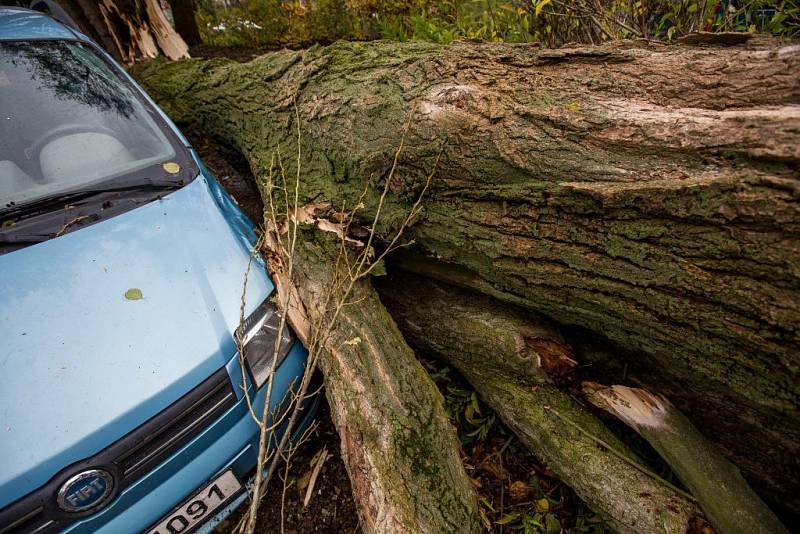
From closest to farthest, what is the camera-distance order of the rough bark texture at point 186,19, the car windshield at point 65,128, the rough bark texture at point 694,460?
the rough bark texture at point 694,460, the car windshield at point 65,128, the rough bark texture at point 186,19

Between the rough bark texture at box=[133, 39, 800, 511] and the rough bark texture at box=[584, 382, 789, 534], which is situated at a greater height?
the rough bark texture at box=[133, 39, 800, 511]

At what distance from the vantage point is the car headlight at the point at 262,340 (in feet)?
5.04

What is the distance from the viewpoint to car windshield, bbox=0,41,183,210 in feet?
6.33

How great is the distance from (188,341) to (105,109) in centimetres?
171

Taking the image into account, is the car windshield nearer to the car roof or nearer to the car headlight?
the car roof

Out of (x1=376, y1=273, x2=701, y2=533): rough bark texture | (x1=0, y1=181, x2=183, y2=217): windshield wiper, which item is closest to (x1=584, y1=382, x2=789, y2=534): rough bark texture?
(x1=376, y1=273, x2=701, y2=533): rough bark texture

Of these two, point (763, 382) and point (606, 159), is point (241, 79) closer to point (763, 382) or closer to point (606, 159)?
point (606, 159)

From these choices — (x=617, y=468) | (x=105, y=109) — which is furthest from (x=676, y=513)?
(x=105, y=109)

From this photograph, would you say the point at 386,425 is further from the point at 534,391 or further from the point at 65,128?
the point at 65,128

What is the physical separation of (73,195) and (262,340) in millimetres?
1244

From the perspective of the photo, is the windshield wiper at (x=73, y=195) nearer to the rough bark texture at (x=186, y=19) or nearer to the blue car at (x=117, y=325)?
the blue car at (x=117, y=325)

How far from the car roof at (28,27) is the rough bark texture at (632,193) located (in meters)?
2.07

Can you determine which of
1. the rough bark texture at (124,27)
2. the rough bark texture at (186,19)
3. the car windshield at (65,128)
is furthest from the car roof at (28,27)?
the rough bark texture at (186,19)

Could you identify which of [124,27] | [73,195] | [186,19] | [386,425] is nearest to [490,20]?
[73,195]
